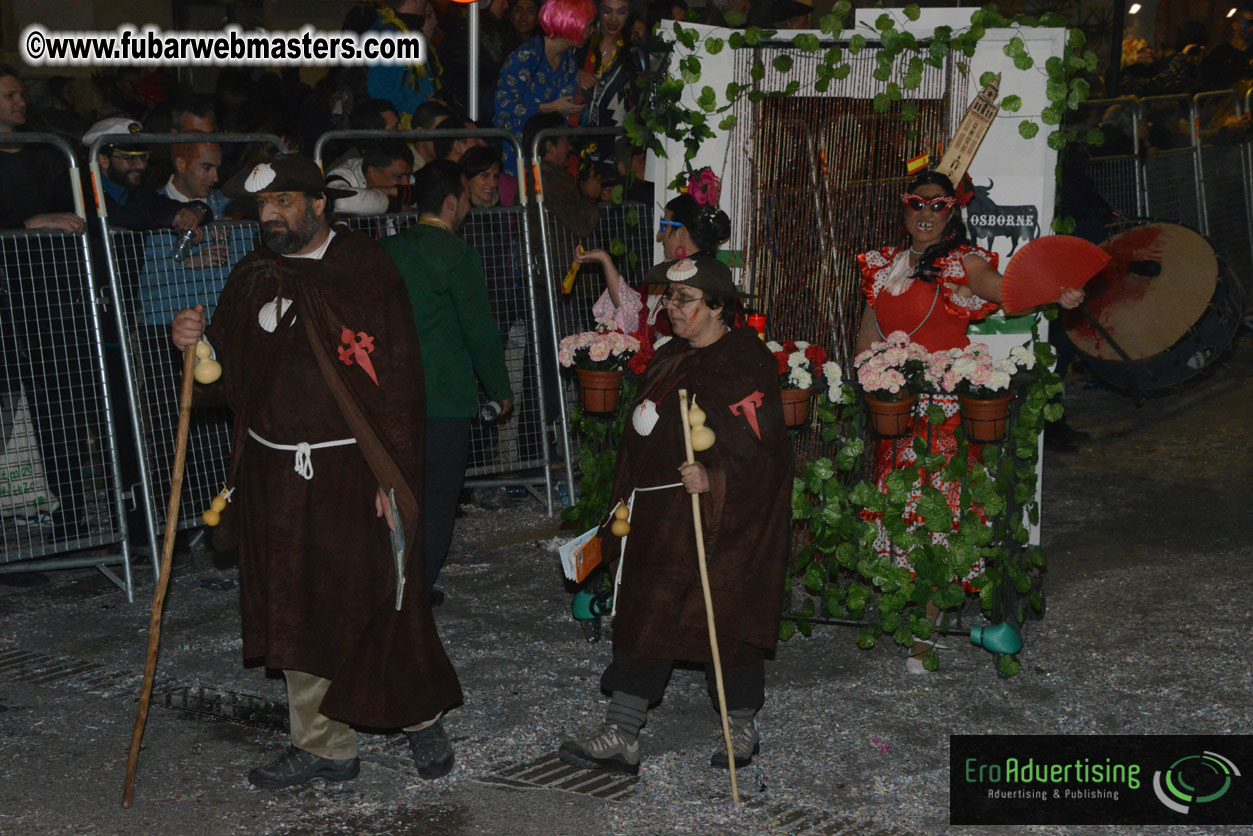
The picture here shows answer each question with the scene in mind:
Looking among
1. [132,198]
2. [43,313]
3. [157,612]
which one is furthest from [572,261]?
[157,612]

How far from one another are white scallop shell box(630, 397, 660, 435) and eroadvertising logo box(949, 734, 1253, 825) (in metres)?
1.72

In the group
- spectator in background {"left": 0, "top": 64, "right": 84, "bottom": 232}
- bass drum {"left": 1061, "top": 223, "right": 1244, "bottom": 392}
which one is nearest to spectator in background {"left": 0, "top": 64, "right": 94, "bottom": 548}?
spectator in background {"left": 0, "top": 64, "right": 84, "bottom": 232}

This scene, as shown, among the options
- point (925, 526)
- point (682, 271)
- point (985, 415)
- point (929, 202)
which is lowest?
point (925, 526)

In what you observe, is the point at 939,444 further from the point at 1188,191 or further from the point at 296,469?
the point at 1188,191

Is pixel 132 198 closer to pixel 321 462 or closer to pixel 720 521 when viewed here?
pixel 321 462

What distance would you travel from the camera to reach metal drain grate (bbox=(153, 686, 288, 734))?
5.95m

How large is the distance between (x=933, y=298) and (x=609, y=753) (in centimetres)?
269

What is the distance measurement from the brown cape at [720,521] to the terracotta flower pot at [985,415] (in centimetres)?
128

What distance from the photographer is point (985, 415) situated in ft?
20.3

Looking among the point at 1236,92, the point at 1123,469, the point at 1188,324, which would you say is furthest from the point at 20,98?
the point at 1236,92

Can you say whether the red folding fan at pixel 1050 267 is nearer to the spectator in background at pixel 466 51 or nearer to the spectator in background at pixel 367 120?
the spectator in background at pixel 367 120

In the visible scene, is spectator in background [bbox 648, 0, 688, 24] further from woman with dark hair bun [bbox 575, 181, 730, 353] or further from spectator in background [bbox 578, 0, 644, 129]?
woman with dark hair bun [bbox 575, 181, 730, 353]

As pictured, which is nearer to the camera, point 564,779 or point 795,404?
point 564,779

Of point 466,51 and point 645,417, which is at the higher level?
point 466,51
